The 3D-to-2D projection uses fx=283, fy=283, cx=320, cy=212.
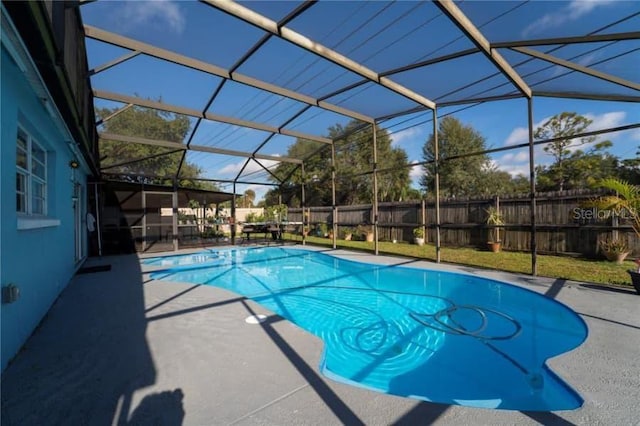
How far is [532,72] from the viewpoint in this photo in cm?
510

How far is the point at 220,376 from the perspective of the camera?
2234 millimetres

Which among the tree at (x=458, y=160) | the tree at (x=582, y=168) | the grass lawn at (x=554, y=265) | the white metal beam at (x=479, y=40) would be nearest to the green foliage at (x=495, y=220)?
the grass lawn at (x=554, y=265)

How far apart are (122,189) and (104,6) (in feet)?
27.4

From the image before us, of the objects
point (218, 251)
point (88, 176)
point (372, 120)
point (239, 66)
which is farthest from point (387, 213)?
point (88, 176)

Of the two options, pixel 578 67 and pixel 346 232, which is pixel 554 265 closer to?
pixel 578 67

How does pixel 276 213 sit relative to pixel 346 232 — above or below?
above

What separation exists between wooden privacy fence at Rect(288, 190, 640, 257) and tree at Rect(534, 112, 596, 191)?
14.8 m

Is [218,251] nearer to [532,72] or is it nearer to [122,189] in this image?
[122,189]

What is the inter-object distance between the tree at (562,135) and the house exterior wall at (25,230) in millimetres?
25526

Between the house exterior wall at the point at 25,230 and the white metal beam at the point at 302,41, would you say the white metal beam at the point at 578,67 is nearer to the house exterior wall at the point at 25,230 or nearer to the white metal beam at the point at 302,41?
the white metal beam at the point at 302,41

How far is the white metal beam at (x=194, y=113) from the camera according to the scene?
241 inches

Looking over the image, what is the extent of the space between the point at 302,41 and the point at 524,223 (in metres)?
8.70

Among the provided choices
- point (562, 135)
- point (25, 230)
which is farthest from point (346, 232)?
point (562, 135)

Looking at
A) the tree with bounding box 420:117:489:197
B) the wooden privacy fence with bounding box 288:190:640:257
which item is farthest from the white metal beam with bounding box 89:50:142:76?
the tree with bounding box 420:117:489:197
